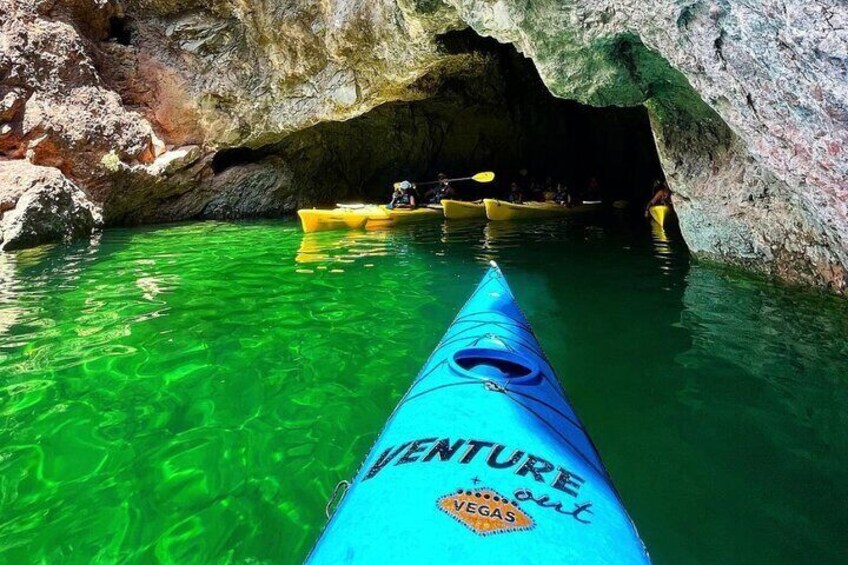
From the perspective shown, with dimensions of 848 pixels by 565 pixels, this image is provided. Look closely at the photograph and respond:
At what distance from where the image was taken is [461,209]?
13.6 metres

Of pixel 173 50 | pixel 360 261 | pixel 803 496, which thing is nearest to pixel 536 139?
pixel 173 50

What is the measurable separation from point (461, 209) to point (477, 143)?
20.4 feet

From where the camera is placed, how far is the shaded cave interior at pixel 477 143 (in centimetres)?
1582

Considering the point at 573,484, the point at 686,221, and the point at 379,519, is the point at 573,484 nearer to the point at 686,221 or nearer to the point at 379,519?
the point at 379,519

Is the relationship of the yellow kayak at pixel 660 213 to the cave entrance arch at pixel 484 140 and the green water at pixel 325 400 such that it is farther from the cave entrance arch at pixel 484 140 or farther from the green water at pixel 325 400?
the cave entrance arch at pixel 484 140

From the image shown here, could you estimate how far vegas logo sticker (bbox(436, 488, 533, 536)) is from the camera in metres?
1.50

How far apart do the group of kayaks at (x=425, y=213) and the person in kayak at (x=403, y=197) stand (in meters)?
0.29

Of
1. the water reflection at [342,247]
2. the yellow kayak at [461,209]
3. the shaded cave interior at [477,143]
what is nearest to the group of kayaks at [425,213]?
the yellow kayak at [461,209]

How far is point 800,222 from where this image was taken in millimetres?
5742

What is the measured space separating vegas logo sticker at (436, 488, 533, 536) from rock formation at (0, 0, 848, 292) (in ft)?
10.6

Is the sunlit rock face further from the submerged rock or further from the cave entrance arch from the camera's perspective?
the submerged rock

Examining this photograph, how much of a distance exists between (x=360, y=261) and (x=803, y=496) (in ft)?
21.2

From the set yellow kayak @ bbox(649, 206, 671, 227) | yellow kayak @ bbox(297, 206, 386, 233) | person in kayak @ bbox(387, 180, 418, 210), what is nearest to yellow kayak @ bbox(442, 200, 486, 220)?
person in kayak @ bbox(387, 180, 418, 210)

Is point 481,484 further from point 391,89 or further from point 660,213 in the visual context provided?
point 391,89
